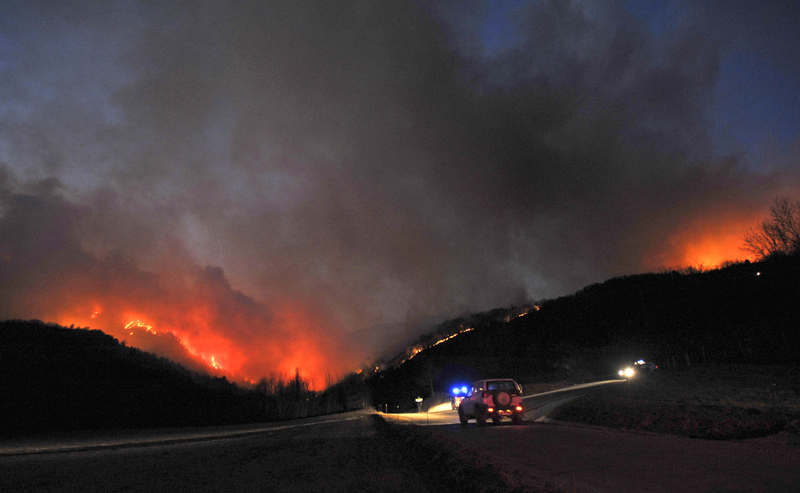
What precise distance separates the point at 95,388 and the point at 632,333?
113740 mm

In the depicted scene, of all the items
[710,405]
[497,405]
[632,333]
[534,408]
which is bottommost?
[534,408]

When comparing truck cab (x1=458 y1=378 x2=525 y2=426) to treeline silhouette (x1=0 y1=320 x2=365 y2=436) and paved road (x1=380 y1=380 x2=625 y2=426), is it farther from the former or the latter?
treeline silhouette (x1=0 y1=320 x2=365 y2=436)

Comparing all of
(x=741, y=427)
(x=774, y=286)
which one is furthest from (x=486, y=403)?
(x=774, y=286)

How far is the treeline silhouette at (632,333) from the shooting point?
47188mm

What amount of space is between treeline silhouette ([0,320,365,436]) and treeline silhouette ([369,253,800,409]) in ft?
109

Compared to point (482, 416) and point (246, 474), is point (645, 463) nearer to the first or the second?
point (246, 474)

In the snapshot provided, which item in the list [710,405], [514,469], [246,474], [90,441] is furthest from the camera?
[90,441]

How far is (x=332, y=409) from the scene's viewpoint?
83375 millimetres

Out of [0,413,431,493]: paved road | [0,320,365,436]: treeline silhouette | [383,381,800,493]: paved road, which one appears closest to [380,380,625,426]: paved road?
[383,381,800,493]: paved road

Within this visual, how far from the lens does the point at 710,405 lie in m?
18.9

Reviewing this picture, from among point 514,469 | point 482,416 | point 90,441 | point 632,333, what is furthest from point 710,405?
point 632,333

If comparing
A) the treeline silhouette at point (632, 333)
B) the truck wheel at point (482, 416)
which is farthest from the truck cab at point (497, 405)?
the treeline silhouette at point (632, 333)

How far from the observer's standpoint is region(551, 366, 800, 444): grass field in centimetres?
1292

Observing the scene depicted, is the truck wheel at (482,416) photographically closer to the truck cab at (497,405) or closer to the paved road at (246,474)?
the truck cab at (497,405)
